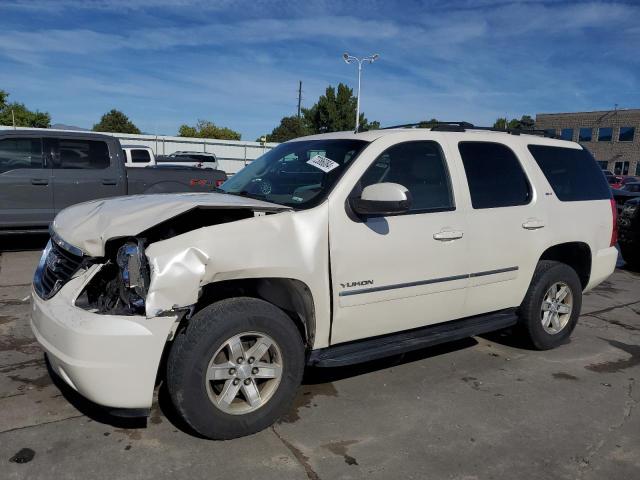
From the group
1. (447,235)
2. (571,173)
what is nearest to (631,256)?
(571,173)

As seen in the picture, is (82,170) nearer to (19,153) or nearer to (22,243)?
(19,153)

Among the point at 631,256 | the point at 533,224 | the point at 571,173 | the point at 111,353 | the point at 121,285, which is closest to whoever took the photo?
the point at 111,353

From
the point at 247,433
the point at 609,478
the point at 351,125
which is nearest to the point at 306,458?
the point at 247,433

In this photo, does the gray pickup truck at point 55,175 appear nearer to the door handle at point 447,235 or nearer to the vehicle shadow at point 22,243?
the vehicle shadow at point 22,243

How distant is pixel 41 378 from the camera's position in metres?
3.86

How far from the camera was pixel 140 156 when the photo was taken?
19.6 metres

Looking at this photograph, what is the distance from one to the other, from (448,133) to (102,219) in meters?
2.59

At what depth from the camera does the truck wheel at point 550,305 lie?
15.1ft

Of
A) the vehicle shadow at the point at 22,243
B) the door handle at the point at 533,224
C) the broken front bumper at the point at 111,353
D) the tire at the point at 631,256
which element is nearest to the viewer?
the broken front bumper at the point at 111,353

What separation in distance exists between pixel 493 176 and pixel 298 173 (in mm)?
1589

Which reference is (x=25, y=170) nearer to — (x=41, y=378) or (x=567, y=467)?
(x=41, y=378)

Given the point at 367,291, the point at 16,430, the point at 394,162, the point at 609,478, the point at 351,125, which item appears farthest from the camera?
the point at 351,125

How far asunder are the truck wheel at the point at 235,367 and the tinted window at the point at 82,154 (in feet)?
22.0

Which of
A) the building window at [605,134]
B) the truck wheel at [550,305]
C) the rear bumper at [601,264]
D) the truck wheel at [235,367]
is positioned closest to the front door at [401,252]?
the truck wheel at [235,367]
